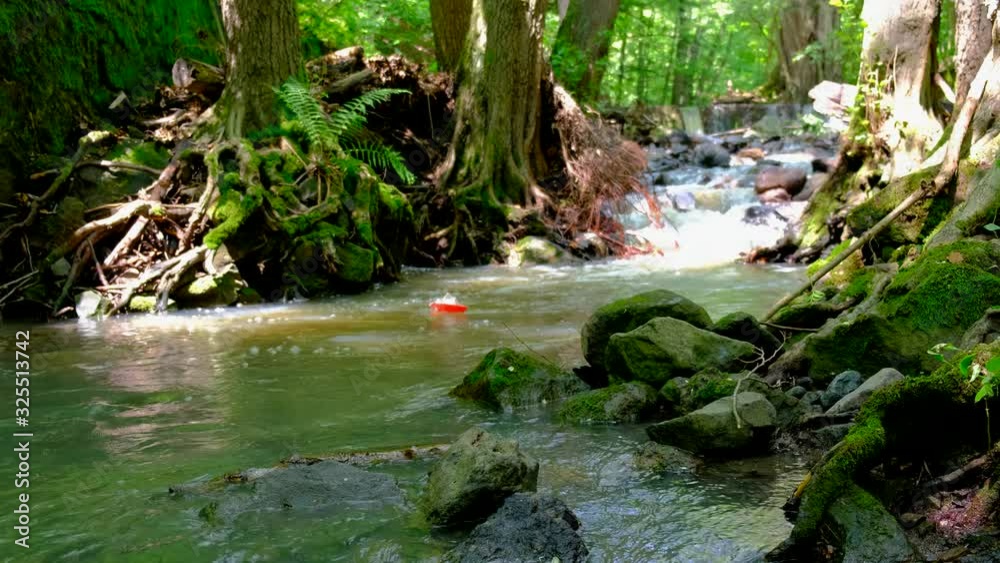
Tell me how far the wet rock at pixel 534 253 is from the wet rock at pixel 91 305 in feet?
17.9

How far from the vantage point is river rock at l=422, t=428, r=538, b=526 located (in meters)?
3.05

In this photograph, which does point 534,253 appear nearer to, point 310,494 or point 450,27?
point 450,27

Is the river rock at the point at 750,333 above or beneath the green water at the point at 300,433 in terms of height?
above

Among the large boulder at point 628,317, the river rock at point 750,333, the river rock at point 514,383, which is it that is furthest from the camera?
the large boulder at point 628,317

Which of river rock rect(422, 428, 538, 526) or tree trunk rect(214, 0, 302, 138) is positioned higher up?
tree trunk rect(214, 0, 302, 138)

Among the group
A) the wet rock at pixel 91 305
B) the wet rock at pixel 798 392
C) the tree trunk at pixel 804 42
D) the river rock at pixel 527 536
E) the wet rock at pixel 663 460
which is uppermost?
the tree trunk at pixel 804 42

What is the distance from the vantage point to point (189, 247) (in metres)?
8.72

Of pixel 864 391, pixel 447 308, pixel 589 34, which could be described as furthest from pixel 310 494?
pixel 589 34

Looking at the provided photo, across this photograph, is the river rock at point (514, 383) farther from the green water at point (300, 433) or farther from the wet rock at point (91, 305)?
the wet rock at point (91, 305)

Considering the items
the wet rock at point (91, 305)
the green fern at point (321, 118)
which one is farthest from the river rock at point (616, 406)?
the green fern at point (321, 118)

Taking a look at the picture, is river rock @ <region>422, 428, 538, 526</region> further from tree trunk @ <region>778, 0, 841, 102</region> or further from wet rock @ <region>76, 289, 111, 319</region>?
tree trunk @ <region>778, 0, 841, 102</region>

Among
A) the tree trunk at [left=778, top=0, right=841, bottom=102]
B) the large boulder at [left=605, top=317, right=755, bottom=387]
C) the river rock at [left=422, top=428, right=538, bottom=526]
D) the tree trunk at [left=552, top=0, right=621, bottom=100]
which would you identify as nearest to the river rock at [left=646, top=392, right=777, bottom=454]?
the large boulder at [left=605, top=317, right=755, bottom=387]

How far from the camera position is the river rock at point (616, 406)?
4457 mm

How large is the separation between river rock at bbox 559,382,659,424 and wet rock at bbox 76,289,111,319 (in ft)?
17.7
